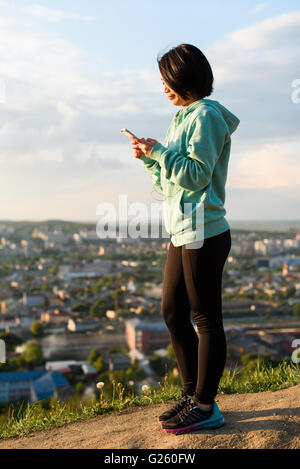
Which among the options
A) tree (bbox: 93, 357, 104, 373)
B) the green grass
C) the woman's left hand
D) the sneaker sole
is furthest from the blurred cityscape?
the woman's left hand

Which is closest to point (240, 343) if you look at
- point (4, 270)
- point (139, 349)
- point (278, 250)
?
point (139, 349)

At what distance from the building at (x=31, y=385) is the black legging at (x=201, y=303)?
14817 millimetres

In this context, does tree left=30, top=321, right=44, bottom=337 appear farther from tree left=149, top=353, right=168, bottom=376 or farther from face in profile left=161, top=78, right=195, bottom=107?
face in profile left=161, top=78, right=195, bottom=107

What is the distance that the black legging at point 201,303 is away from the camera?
5.95ft

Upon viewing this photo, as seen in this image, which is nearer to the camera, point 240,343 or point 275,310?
point 240,343

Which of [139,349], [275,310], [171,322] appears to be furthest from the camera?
[275,310]

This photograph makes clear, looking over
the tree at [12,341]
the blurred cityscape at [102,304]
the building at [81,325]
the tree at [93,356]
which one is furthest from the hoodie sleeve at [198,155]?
the building at [81,325]

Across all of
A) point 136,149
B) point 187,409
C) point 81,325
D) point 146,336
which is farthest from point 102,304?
point 136,149

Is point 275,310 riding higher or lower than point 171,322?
lower

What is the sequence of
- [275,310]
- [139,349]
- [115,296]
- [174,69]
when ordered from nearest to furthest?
[174,69], [139,349], [275,310], [115,296]

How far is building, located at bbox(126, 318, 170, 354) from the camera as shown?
2544 cm

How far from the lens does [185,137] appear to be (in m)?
1.83
